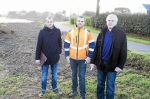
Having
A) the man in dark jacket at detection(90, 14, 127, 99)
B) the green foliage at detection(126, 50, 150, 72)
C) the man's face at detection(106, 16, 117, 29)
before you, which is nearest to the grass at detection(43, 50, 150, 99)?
the green foliage at detection(126, 50, 150, 72)

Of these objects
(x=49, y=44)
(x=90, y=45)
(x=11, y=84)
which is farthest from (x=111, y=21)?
(x=11, y=84)

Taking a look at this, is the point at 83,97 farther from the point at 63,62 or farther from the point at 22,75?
the point at 63,62

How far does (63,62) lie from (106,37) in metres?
5.14

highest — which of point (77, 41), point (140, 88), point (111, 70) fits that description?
point (77, 41)

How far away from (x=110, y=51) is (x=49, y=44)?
151cm

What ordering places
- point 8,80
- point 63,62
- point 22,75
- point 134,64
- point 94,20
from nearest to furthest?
point 8,80
point 22,75
point 134,64
point 63,62
point 94,20

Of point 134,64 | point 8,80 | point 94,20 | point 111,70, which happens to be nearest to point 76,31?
point 111,70

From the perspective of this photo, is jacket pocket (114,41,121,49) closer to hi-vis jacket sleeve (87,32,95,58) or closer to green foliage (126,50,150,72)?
hi-vis jacket sleeve (87,32,95,58)

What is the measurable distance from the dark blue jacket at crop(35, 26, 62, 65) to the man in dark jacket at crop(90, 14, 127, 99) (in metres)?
1.03

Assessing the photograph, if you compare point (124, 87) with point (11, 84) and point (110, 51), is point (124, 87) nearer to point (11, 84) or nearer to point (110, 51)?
point (110, 51)

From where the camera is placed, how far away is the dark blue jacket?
17.0 feet

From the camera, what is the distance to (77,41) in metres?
4.95

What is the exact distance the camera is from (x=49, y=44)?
5.23m

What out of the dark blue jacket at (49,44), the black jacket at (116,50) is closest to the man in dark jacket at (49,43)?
the dark blue jacket at (49,44)
